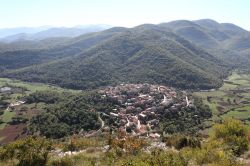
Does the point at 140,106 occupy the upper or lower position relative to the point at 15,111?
upper

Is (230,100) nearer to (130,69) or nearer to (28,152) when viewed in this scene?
(130,69)

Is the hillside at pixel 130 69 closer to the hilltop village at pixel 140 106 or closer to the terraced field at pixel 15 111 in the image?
the terraced field at pixel 15 111

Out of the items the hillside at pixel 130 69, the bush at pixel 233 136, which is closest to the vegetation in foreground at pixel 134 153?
the bush at pixel 233 136

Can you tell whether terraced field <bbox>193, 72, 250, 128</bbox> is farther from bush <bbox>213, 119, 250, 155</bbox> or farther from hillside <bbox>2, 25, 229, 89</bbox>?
bush <bbox>213, 119, 250, 155</bbox>

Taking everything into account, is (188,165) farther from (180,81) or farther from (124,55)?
(124,55)

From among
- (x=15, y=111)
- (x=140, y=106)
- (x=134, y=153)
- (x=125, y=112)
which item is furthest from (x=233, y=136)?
(x=15, y=111)

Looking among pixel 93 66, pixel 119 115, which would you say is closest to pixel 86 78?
pixel 93 66
